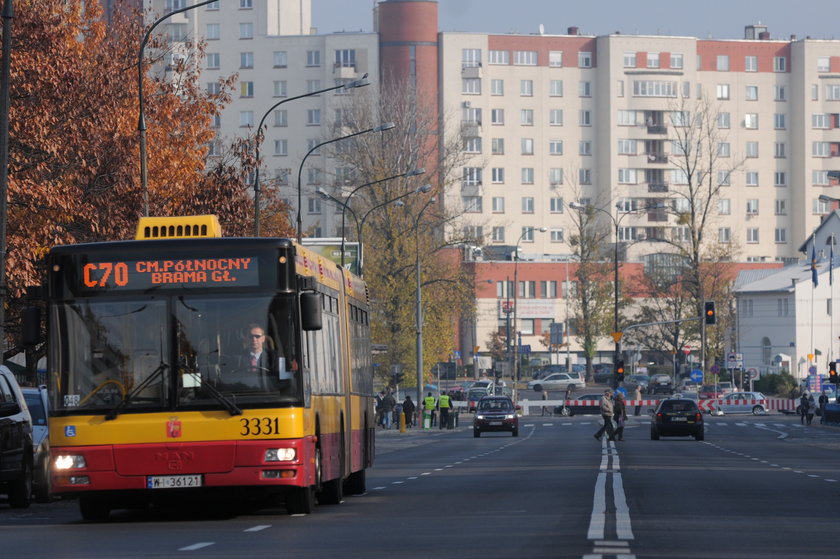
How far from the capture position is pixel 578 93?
139 m

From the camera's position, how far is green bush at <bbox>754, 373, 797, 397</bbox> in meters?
101

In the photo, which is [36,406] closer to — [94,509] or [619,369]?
[94,509]

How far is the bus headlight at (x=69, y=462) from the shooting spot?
1723cm

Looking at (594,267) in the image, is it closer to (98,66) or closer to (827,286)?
(827,286)

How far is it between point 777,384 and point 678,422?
5140 cm

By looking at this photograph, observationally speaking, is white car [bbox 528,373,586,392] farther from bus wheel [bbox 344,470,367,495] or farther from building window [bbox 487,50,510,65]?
bus wheel [bbox 344,470,367,495]

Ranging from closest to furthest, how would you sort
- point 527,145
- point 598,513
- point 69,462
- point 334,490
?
point 69,462
point 598,513
point 334,490
point 527,145

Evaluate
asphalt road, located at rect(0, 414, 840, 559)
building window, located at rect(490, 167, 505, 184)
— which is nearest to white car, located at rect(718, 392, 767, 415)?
building window, located at rect(490, 167, 505, 184)

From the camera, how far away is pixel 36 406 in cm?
2564

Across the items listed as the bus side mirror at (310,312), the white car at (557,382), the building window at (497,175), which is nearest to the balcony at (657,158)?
the building window at (497,175)

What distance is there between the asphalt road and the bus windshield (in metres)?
1.31

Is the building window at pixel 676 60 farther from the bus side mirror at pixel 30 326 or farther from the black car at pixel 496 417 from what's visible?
the bus side mirror at pixel 30 326

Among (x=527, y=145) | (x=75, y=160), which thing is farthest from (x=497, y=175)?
(x=75, y=160)

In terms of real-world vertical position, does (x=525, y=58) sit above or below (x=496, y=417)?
above
